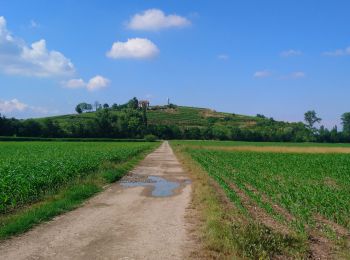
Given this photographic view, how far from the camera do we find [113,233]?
10.3 m

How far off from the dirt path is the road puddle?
1.72m

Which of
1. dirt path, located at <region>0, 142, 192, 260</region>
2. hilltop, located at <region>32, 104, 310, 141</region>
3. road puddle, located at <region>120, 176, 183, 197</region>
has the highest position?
hilltop, located at <region>32, 104, 310, 141</region>

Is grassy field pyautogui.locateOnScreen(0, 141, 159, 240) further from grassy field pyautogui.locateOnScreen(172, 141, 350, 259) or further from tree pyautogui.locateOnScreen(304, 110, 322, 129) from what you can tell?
tree pyautogui.locateOnScreen(304, 110, 322, 129)

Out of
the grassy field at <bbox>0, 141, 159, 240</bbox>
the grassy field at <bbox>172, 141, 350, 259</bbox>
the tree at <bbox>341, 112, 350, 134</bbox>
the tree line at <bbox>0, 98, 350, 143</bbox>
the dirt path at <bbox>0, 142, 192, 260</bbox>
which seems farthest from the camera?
the tree at <bbox>341, 112, 350, 134</bbox>

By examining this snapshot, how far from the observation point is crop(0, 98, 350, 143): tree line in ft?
368

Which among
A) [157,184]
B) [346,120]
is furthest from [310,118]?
[157,184]

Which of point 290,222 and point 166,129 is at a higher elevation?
point 166,129

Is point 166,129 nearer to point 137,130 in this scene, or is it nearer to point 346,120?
point 137,130

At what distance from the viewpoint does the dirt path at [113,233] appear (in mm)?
8477

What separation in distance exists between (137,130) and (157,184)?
118 meters

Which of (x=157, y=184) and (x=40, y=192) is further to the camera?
(x=157, y=184)

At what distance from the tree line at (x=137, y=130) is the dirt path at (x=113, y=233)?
98.5 meters

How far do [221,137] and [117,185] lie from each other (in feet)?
433

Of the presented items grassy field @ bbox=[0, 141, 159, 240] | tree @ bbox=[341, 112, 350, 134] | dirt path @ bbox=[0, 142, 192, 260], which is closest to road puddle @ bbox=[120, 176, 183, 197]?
grassy field @ bbox=[0, 141, 159, 240]
